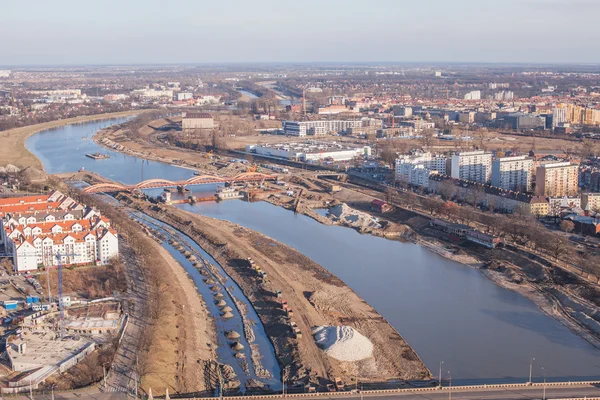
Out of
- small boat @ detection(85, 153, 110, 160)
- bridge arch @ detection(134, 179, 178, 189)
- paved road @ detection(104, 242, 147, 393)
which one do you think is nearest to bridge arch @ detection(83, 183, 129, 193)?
bridge arch @ detection(134, 179, 178, 189)

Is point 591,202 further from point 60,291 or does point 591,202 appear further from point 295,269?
point 60,291

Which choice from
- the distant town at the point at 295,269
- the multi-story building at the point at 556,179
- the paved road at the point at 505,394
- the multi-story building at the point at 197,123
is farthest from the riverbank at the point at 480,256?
the multi-story building at the point at 197,123

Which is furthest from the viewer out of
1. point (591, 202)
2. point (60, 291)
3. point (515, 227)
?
point (591, 202)

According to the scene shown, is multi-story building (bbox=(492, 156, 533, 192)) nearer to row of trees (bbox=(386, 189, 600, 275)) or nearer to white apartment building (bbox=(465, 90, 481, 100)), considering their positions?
row of trees (bbox=(386, 189, 600, 275))

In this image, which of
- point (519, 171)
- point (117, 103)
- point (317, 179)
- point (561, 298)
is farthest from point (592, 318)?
point (117, 103)

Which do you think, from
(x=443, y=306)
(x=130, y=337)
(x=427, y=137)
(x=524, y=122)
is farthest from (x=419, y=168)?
(x=524, y=122)
